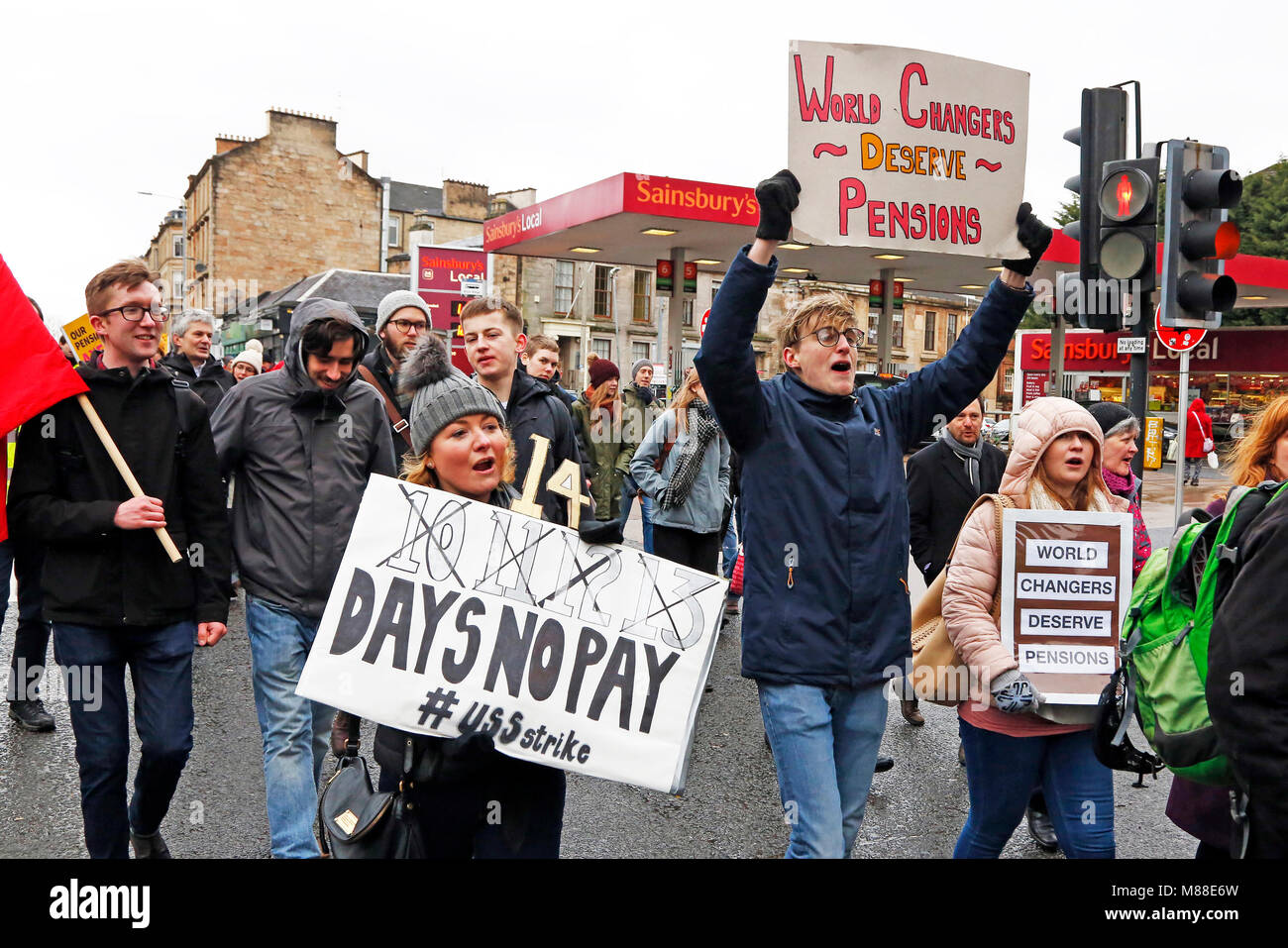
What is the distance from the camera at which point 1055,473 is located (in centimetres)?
376

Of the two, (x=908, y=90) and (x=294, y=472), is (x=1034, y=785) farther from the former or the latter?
(x=294, y=472)

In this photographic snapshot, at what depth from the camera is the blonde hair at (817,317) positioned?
10.8ft

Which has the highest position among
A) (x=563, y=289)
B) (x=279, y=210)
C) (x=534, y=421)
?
(x=279, y=210)

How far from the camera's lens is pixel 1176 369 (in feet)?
108

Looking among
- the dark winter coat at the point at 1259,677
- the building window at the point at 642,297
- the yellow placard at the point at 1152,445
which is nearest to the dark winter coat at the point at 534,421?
the dark winter coat at the point at 1259,677

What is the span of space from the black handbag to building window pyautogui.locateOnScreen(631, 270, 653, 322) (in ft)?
140

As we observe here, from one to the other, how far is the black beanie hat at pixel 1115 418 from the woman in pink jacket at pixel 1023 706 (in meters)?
1.93

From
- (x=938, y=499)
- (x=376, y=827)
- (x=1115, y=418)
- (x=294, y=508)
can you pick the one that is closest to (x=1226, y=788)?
(x=376, y=827)

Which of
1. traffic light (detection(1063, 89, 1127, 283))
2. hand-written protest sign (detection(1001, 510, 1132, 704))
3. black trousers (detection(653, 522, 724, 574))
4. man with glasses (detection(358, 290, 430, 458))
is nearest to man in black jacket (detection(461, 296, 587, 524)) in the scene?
man with glasses (detection(358, 290, 430, 458))

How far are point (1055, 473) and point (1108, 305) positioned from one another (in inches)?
97.3

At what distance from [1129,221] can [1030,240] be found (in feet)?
8.55

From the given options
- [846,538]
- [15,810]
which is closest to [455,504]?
[846,538]

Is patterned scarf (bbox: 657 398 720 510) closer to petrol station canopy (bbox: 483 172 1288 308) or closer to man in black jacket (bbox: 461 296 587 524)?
man in black jacket (bbox: 461 296 587 524)

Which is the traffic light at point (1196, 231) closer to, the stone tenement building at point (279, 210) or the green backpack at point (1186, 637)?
the green backpack at point (1186, 637)
